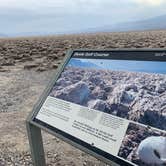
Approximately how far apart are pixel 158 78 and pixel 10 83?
32.8ft

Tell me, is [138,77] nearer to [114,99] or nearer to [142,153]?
[114,99]

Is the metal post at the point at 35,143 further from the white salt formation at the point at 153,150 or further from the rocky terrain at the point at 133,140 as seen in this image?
the white salt formation at the point at 153,150

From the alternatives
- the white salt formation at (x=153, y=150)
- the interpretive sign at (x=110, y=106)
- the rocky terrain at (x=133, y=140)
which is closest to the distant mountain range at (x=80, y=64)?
the interpretive sign at (x=110, y=106)

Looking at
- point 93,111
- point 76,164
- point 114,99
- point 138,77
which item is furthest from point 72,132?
point 76,164

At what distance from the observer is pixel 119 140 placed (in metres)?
3.45

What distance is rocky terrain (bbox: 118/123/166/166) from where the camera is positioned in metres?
3.27

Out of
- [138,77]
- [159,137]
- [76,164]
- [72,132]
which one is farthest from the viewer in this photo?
[76,164]

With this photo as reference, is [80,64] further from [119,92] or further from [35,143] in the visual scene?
[35,143]

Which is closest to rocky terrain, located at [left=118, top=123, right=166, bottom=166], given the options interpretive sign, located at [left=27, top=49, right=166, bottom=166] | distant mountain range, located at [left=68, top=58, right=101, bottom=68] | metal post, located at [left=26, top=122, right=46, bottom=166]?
interpretive sign, located at [left=27, top=49, right=166, bottom=166]

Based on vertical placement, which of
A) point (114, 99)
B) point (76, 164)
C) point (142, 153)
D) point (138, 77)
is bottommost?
point (76, 164)

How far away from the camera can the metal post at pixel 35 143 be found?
15.5 feet

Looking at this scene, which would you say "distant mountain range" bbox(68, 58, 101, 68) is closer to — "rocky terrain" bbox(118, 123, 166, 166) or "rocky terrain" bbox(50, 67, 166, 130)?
"rocky terrain" bbox(50, 67, 166, 130)

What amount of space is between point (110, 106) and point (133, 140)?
0.52 meters

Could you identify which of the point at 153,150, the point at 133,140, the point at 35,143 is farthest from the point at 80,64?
the point at 153,150
